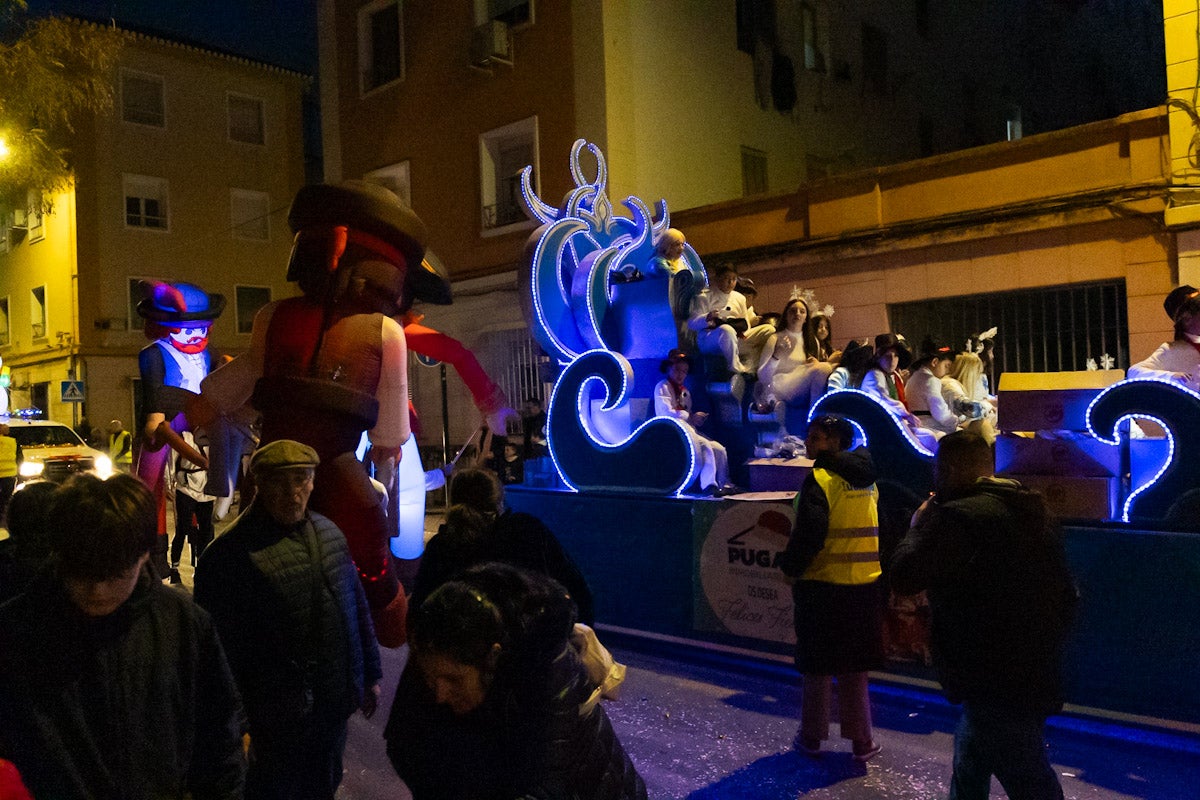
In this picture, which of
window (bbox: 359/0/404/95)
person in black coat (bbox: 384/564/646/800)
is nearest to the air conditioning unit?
window (bbox: 359/0/404/95)

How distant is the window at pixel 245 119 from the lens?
2675 centimetres

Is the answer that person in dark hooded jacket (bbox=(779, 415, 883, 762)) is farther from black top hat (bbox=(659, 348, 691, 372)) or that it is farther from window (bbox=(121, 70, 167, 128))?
window (bbox=(121, 70, 167, 128))

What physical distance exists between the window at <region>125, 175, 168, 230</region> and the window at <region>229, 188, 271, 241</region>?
181 centimetres

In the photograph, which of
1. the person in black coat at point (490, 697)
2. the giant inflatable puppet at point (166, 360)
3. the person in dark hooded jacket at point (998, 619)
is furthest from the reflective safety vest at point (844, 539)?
the giant inflatable puppet at point (166, 360)

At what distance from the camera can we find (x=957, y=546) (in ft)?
10.3

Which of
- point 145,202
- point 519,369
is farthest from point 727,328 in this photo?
point 145,202

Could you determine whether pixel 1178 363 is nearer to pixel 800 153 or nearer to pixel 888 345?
pixel 888 345

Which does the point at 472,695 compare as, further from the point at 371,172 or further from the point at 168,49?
the point at 168,49

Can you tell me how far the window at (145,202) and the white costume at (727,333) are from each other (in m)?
22.0

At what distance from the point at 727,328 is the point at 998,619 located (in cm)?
420

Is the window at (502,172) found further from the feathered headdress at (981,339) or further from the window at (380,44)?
the feathered headdress at (981,339)

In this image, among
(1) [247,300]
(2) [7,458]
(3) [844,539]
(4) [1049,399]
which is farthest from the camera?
(1) [247,300]

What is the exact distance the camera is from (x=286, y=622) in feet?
9.87

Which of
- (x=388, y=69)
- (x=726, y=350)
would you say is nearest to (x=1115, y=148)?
(x=726, y=350)
